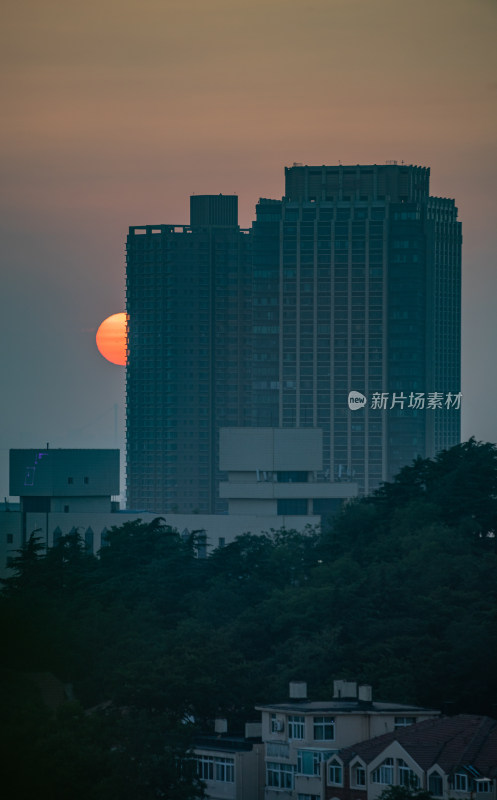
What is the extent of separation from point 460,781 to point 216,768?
401 inches

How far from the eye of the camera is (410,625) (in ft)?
251

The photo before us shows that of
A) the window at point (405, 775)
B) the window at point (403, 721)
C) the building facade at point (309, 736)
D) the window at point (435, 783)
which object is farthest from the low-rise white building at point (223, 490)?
the window at point (435, 783)

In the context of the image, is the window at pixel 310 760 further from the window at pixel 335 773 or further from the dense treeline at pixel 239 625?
the dense treeline at pixel 239 625

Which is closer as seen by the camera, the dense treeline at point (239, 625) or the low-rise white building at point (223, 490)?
the dense treeline at point (239, 625)

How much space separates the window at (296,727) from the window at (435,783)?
6740 millimetres

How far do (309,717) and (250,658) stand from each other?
2312 centimetres

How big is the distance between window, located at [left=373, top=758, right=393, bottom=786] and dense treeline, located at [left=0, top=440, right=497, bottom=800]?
6469 millimetres

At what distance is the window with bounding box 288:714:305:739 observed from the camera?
55.9m

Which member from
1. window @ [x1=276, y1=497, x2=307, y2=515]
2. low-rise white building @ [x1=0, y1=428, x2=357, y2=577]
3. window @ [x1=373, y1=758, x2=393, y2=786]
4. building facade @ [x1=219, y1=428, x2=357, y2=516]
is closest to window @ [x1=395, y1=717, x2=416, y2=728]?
window @ [x1=373, y1=758, x2=393, y2=786]

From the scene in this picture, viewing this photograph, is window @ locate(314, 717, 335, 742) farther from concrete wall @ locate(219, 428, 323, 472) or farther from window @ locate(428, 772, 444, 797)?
concrete wall @ locate(219, 428, 323, 472)

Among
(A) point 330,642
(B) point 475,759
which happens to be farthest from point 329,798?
(A) point 330,642

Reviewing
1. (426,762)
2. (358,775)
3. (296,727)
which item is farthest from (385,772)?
(296,727)

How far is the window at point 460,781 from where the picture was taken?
49.7m

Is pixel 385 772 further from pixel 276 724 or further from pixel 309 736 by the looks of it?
pixel 276 724
